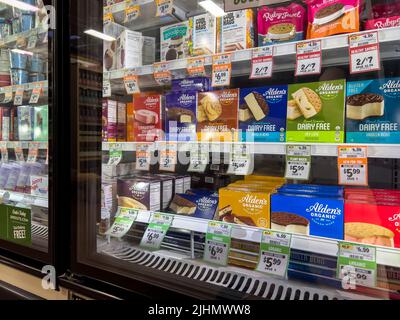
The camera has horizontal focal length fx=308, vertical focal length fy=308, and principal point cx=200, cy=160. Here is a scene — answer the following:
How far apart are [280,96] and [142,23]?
863 mm

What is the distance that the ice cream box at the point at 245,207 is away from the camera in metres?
1.09

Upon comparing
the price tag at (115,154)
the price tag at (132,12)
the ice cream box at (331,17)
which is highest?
the price tag at (132,12)

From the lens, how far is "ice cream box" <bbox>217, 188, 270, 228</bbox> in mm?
1087

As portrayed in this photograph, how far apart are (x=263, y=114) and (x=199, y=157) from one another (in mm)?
324

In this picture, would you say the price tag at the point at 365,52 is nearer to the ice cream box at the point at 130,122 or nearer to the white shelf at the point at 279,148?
the white shelf at the point at 279,148

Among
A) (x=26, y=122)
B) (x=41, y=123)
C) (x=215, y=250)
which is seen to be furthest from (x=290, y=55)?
(x=26, y=122)

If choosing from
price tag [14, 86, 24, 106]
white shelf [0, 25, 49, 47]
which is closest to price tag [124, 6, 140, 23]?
white shelf [0, 25, 49, 47]

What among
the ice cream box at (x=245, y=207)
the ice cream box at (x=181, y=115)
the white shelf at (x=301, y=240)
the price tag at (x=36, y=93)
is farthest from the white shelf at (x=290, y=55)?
the white shelf at (x=301, y=240)

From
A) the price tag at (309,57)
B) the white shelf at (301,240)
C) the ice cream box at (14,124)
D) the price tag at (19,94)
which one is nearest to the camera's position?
the white shelf at (301,240)

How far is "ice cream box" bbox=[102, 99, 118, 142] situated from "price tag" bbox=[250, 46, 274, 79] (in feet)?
2.36

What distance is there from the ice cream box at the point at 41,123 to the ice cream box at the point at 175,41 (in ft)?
2.41

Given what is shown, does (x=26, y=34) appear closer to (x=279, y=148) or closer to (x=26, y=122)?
(x=26, y=122)

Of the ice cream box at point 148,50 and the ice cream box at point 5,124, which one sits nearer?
the ice cream box at point 148,50

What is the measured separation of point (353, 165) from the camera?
953mm
